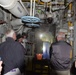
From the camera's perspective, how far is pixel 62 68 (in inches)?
154

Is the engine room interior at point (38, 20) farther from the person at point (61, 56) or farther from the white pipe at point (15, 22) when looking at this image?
the person at point (61, 56)

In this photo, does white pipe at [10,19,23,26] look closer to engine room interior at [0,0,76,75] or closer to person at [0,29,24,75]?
engine room interior at [0,0,76,75]

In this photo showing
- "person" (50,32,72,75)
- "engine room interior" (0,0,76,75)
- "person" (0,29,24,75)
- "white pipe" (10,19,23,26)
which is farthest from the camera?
"white pipe" (10,19,23,26)

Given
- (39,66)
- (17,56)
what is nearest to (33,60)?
(39,66)

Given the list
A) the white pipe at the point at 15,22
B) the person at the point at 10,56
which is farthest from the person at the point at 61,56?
the white pipe at the point at 15,22

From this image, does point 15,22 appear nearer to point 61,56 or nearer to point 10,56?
point 61,56

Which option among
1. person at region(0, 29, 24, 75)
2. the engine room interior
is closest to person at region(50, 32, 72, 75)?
the engine room interior

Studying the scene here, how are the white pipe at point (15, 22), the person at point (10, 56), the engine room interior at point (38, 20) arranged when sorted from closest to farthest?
the person at point (10, 56) < the engine room interior at point (38, 20) < the white pipe at point (15, 22)

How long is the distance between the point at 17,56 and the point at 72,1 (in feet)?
7.29

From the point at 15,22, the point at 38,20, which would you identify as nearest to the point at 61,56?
the point at 38,20

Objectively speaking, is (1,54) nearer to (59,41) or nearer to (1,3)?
(1,3)

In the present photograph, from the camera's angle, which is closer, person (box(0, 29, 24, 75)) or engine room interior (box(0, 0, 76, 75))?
person (box(0, 29, 24, 75))

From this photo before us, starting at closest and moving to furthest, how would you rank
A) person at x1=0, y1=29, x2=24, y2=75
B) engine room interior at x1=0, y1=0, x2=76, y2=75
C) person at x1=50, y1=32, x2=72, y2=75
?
person at x1=0, y1=29, x2=24, y2=75, person at x1=50, y1=32, x2=72, y2=75, engine room interior at x1=0, y1=0, x2=76, y2=75

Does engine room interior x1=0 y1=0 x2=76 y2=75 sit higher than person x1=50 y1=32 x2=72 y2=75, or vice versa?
engine room interior x1=0 y1=0 x2=76 y2=75
